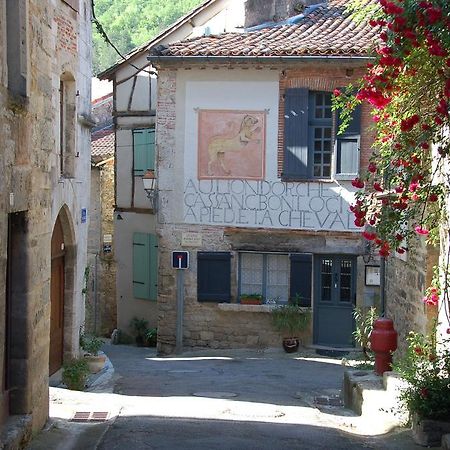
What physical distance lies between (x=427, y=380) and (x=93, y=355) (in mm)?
6568

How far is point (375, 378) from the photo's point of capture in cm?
1051

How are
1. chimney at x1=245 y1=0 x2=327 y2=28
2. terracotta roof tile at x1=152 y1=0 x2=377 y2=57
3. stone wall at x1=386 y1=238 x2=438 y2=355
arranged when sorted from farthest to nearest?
1. chimney at x1=245 y1=0 x2=327 y2=28
2. terracotta roof tile at x1=152 y1=0 x2=377 y2=57
3. stone wall at x1=386 y1=238 x2=438 y2=355

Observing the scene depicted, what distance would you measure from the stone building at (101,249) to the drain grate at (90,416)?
1348cm

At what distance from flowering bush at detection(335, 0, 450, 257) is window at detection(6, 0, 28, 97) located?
106 inches

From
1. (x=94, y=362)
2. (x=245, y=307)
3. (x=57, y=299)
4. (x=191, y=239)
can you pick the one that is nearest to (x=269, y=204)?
(x=191, y=239)

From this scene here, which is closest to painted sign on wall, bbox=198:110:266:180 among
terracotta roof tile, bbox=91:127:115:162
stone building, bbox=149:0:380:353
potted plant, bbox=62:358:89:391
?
stone building, bbox=149:0:380:353

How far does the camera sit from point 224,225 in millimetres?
17172

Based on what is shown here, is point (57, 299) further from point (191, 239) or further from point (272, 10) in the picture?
point (272, 10)

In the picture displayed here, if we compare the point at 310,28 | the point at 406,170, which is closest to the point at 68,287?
the point at 406,170

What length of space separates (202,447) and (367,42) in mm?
10818

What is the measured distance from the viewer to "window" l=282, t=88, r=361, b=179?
1672 centimetres

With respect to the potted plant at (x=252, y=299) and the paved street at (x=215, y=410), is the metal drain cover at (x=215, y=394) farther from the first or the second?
the potted plant at (x=252, y=299)

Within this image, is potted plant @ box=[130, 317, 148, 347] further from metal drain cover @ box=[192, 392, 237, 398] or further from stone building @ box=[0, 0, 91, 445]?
stone building @ box=[0, 0, 91, 445]

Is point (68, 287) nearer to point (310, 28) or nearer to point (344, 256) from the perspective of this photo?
point (344, 256)
